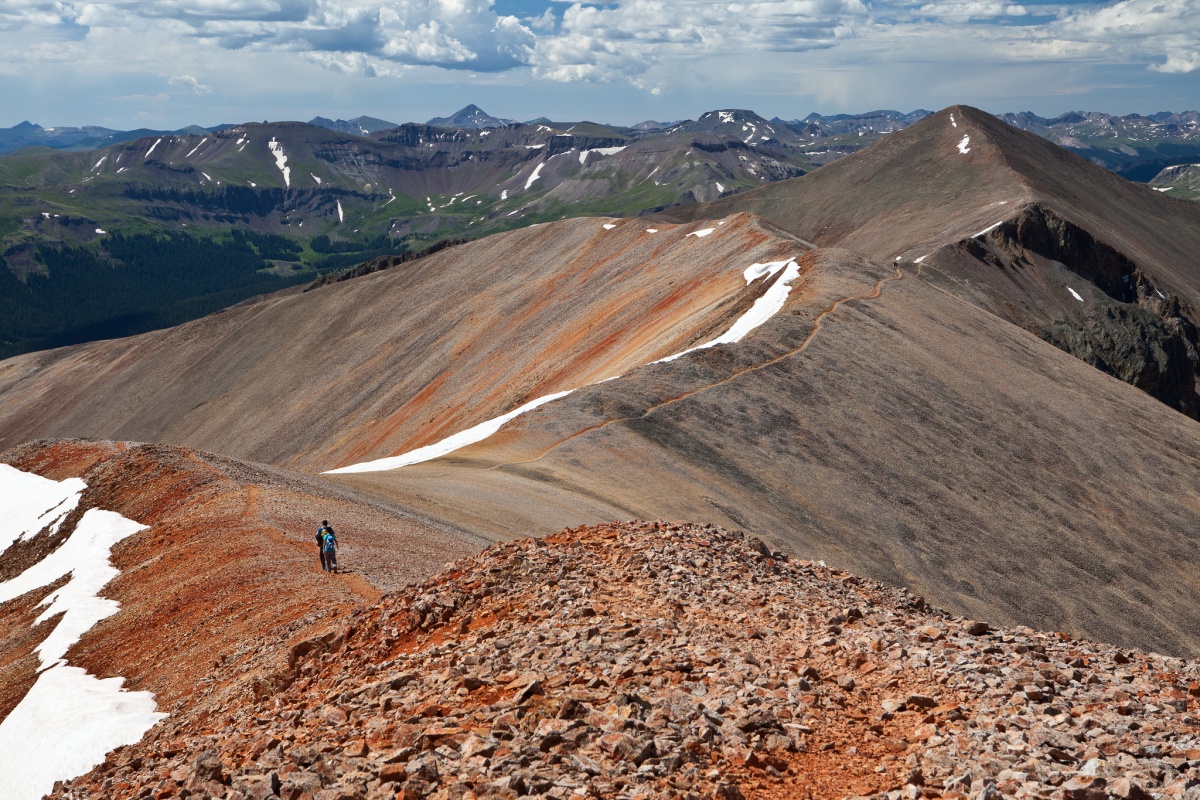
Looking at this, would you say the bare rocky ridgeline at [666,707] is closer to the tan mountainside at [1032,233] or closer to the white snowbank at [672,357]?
the white snowbank at [672,357]

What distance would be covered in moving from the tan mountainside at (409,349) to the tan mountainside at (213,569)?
103 feet

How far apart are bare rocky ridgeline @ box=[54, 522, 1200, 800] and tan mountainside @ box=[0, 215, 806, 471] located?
45315 mm

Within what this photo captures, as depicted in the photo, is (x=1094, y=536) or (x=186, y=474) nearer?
(x=186, y=474)

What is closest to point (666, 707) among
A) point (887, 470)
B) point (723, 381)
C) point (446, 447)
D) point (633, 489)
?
point (633, 489)

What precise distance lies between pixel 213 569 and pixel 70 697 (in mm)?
5672

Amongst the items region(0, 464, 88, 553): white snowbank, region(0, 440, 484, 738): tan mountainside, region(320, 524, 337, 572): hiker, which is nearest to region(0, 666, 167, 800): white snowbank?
region(0, 440, 484, 738): tan mountainside

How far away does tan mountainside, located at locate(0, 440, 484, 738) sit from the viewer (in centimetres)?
2066

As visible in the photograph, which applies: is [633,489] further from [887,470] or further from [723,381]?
[887,470]

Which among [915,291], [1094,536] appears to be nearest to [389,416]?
[915,291]

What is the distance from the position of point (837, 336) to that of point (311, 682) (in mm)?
49039

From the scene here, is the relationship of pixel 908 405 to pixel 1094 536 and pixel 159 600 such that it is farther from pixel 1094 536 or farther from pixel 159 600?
pixel 159 600

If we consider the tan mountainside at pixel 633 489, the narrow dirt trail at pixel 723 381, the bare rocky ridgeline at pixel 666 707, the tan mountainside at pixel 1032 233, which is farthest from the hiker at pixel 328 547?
the tan mountainside at pixel 1032 233

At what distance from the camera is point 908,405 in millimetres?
55656

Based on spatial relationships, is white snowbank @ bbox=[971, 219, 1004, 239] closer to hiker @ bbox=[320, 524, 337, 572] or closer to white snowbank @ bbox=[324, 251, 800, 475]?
white snowbank @ bbox=[324, 251, 800, 475]
